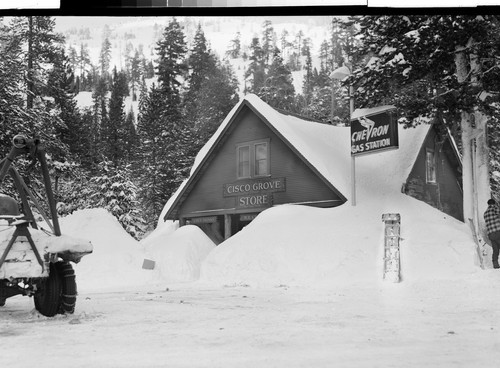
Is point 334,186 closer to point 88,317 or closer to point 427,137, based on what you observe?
point 427,137

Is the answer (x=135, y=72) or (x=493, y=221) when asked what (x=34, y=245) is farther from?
(x=493, y=221)

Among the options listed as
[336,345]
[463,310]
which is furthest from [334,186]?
[336,345]

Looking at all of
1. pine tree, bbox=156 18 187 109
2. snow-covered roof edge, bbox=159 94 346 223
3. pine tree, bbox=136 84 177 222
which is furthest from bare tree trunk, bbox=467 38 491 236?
pine tree, bbox=136 84 177 222

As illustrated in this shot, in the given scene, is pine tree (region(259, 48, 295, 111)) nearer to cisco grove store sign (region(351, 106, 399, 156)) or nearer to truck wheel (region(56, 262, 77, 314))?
cisco grove store sign (region(351, 106, 399, 156))

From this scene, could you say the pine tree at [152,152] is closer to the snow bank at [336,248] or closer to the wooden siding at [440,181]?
the snow bank at [336,248]

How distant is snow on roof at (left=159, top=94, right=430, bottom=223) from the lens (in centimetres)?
601

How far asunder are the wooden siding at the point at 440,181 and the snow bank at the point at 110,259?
10.5 feet

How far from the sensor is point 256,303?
16.4ft

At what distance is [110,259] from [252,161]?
2.20 metres

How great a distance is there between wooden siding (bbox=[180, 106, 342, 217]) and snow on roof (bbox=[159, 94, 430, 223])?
0.17m

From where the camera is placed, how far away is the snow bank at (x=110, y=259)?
236 inches

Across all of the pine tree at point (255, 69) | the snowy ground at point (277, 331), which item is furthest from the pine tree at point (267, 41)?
the snowy ground at point (277, 331)

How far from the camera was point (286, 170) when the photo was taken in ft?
23.7

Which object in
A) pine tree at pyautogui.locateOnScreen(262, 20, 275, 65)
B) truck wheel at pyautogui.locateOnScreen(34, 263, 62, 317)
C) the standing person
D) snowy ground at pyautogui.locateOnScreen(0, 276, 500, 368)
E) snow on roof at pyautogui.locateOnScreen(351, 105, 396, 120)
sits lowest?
snowy ground at pyautogui.locateOnScreen(0, 276, 500, 368)
